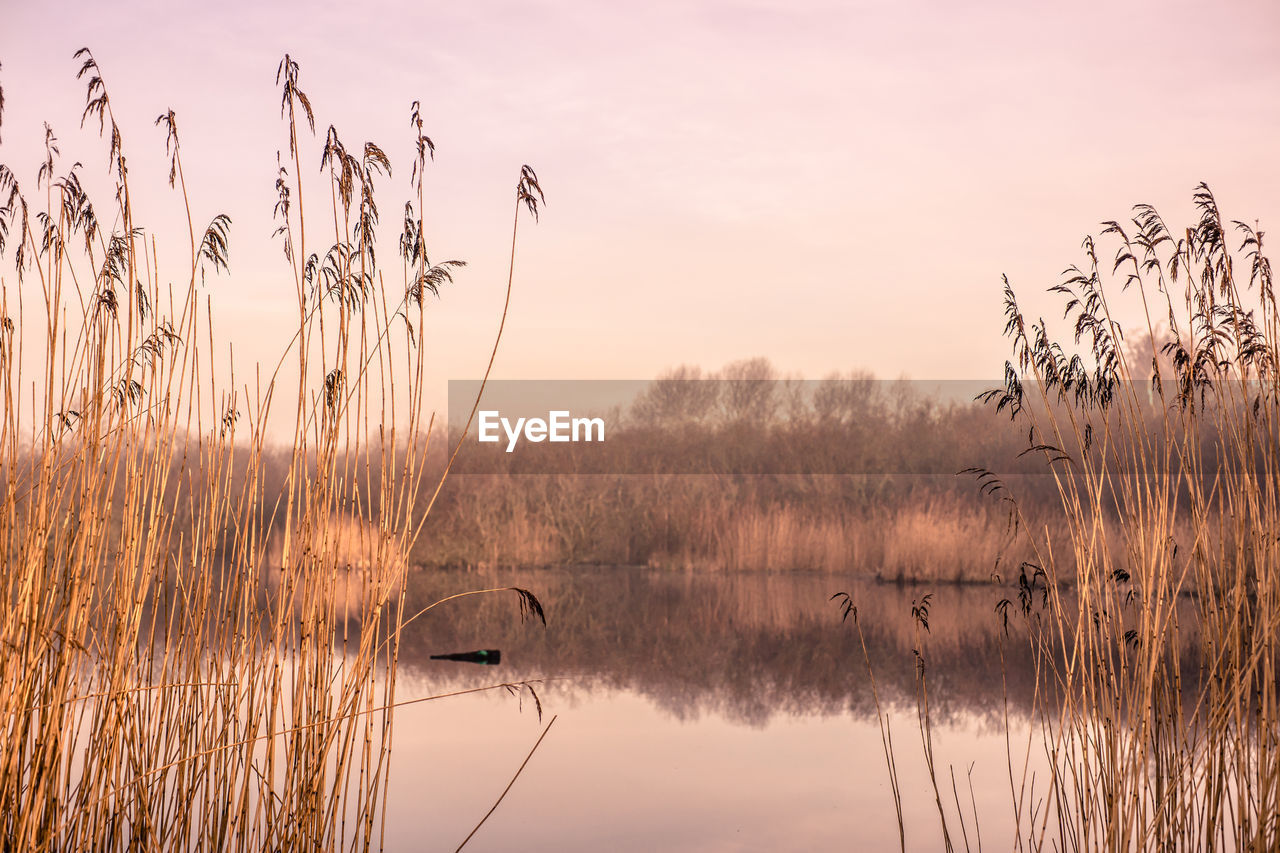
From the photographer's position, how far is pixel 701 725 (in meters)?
6.57

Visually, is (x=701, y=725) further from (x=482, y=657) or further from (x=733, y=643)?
(x=733, y=643)

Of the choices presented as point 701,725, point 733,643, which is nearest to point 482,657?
point 701,725

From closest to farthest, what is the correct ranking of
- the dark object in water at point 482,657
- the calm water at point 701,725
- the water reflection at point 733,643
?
the calm water at point 701,725
the water reflection at point 733,643
the dark object in water at point 482,657

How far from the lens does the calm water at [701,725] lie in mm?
4555

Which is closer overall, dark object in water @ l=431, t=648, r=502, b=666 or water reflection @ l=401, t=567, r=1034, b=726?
water reflection @ l=401, t=567, r=1034, b=726

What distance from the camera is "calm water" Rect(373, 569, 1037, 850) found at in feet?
14.9

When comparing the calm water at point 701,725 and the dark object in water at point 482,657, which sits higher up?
the dark object in water at point 482,657

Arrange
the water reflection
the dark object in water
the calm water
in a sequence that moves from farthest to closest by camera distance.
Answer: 1. the dark object in water
2. the water reflection
3. the calm water

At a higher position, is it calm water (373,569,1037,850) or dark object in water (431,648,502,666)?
dark object in water (431,648,502,666)

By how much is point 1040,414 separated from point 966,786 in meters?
17.6

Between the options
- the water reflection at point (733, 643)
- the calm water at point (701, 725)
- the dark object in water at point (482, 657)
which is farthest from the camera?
the dark object in water at point (482, 657)

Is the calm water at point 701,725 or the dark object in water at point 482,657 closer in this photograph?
the calm water at point 701,725

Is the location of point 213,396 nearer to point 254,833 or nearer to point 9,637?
point 9,637

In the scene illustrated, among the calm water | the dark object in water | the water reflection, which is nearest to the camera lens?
the calm water
